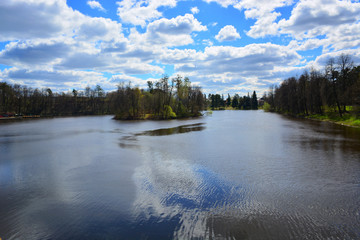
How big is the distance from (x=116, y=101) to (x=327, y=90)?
2312 inches

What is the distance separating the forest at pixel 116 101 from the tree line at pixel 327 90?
3103 centimetres

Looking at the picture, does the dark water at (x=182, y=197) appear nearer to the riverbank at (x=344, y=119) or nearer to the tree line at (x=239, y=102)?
the riverbank at (x=344, y=119)

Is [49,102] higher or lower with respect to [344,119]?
higher

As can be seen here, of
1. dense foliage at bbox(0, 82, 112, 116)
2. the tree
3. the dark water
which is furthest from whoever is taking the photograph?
the tree

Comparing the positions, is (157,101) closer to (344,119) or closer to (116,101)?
(116,101)

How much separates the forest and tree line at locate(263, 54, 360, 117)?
31.0 metres

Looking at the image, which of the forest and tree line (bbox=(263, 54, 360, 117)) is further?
the forest

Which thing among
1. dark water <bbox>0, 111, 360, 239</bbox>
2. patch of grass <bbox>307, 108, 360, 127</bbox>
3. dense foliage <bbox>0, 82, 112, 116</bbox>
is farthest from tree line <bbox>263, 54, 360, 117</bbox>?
dense foliage <bbox>0, 82, 112, 116</bbox>

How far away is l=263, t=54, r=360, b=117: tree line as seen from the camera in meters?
41.3

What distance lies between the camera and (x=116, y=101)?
74125 millimetres

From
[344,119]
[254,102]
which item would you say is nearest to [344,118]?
[344,119]

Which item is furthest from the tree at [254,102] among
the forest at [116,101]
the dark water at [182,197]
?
the dark water at [182,197]

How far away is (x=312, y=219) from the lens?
7496 millimetres

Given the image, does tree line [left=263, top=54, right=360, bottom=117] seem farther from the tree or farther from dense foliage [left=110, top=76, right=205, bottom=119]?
the tree
